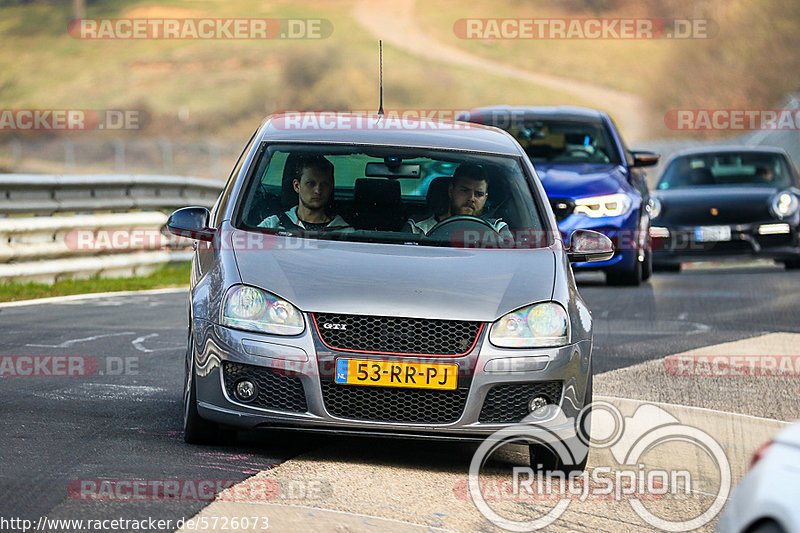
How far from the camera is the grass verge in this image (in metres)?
13.9

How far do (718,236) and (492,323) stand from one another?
12.0 m

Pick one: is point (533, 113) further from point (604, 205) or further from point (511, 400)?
point (511, 400)

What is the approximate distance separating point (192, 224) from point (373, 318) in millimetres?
1437

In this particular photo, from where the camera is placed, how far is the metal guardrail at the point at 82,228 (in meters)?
14.5

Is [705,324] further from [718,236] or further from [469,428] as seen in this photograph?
[469,428]

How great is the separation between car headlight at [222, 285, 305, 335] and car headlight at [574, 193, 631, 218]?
8.78 metres

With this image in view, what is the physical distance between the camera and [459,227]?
726 centimetres

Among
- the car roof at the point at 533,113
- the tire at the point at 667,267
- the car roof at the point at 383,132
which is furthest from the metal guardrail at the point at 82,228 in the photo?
the car roof at the point at 383,132

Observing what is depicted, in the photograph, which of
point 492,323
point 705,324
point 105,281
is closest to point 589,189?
point 705,324

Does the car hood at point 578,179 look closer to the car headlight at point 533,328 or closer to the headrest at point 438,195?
the headrest at point 438,195

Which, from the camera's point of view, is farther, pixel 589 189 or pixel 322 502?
pixel 589 189

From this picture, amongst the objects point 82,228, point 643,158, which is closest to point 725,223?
point 643,158

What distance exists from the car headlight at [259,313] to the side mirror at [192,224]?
29.7 inches

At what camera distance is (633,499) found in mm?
6059
